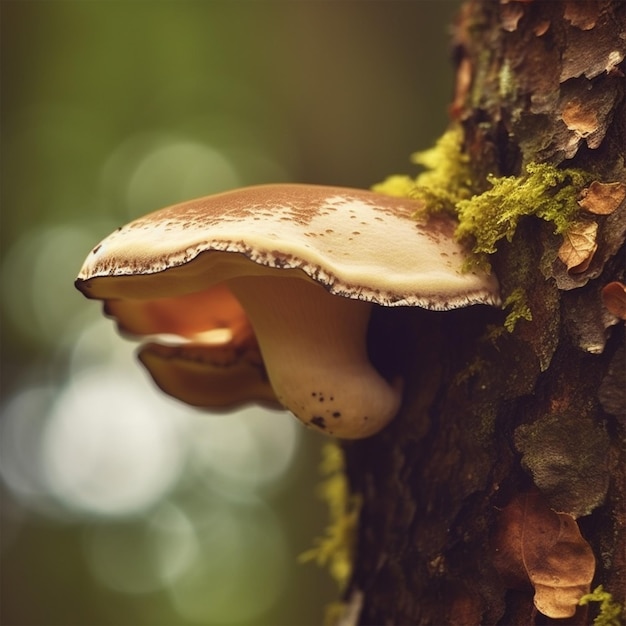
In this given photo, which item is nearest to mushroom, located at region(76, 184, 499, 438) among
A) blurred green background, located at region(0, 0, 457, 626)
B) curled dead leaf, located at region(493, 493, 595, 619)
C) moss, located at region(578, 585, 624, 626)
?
curled dead leaf, located at region(493, 493, 595, 619)

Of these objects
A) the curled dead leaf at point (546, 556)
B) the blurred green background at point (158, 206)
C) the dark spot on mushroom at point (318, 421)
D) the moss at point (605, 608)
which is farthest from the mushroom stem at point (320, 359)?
the blurred green background at point (158, 206)

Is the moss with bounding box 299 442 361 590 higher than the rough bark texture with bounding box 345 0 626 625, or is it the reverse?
the rough bark texture with bounding box 345 0 626 625

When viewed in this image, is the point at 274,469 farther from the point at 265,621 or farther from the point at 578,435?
the point at 578,435

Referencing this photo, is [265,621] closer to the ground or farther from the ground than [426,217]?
closer to the ground

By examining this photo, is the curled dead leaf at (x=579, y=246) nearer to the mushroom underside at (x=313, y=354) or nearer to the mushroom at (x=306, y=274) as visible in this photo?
the mushroom at (x=306, y=274)

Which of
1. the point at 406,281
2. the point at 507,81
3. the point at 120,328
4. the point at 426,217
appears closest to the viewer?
the point at 406,281

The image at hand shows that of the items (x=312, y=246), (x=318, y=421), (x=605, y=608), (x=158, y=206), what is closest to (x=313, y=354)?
(x=318, y=421)

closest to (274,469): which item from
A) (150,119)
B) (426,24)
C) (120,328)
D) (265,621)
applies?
(265,621)

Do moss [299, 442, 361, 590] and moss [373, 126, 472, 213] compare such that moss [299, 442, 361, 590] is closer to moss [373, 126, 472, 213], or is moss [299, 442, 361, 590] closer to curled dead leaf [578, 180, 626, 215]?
moss [373, 126, 472, 213]
